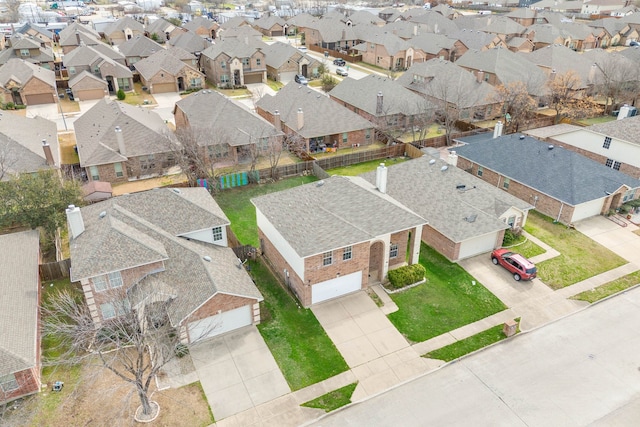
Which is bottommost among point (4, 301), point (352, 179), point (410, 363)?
point (410, 363)

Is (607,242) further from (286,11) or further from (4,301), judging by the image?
(286,11)

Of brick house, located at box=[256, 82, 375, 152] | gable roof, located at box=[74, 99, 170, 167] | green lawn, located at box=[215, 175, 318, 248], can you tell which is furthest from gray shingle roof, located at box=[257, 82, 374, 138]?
gable roof, located at box=[74, 99, 170, 167]

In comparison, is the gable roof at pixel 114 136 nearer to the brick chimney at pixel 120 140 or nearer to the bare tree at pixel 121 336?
the brick chimney at pixel 120 140

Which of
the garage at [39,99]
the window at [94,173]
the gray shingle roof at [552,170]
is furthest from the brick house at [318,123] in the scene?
the garage at [39,99]

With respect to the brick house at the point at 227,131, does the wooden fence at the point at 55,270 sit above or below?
below

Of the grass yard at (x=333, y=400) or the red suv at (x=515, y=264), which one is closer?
the grass yard at (x=333, y=400)

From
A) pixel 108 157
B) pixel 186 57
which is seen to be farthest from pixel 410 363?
pixel 186 57
